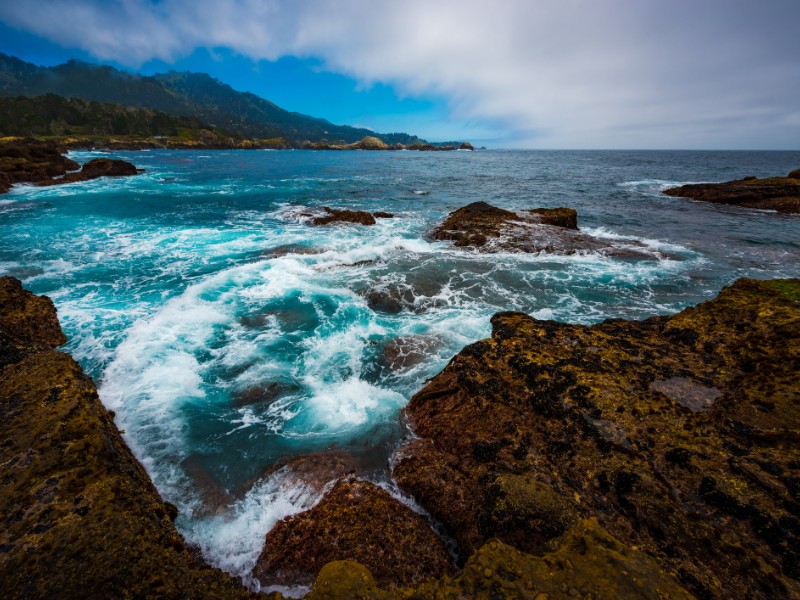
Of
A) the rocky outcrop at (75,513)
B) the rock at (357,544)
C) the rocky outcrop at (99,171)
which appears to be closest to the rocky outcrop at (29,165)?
the rocky outcrop at (99,171)

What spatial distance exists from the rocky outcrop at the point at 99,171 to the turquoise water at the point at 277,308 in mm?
20558

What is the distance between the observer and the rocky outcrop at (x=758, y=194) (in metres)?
33.6

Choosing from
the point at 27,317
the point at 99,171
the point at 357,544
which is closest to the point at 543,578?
the point at 357,544

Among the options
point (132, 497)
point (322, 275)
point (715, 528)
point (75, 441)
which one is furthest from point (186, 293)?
point (715, 528)

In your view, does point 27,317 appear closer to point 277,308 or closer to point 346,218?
point 277,308

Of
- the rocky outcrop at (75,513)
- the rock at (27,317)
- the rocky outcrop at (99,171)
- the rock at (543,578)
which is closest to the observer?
the rock at (543,578)

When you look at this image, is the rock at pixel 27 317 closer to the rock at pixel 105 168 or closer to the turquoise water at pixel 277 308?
the turquoise water at pixel 277 308

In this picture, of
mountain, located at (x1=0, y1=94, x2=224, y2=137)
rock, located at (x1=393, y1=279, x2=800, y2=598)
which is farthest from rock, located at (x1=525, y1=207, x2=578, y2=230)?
mountain, located at (x1=0, y1=94, x2=224, y2=137)

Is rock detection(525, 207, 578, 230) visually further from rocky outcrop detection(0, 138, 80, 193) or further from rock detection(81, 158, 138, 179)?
rock detection(81, 158, 138, 179)

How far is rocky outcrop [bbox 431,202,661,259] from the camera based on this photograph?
67.3 ft

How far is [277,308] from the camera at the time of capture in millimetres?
13500

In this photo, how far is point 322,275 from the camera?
16.9 m

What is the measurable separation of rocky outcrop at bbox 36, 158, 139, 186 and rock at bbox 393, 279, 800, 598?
6307 centimetres

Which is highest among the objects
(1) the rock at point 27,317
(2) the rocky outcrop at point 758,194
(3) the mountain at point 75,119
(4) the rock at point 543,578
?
(3) the mountain at point 75,119
